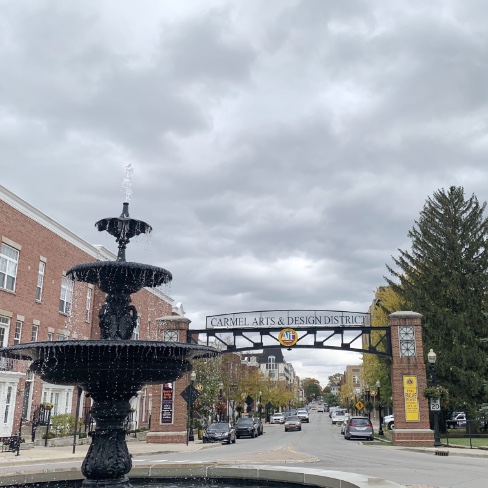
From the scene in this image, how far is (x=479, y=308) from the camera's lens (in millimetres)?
35906

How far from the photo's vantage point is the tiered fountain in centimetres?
852

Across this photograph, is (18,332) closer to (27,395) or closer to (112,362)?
(27,395)

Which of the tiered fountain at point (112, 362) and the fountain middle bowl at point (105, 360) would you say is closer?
the fountain middle bowl at point (105, 360)

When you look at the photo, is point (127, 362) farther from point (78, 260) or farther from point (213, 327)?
point (78, 260)

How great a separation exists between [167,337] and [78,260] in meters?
9.28

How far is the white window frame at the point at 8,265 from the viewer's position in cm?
2791

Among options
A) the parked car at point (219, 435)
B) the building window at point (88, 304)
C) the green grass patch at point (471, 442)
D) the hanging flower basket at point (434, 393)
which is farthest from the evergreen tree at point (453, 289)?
the building window at point (88, 304)

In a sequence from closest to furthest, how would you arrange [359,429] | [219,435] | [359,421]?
[219,435]
[359,429]
[359,421]

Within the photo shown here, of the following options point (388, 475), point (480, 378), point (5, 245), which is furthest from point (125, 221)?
point (480, 378)

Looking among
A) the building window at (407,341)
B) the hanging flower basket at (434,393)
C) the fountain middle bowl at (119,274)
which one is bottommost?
the hanging flower basket at (434,393)

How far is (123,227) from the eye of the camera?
1060cm

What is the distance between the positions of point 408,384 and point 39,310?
20.4 m

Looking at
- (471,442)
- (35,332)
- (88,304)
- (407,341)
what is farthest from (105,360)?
(88,304)

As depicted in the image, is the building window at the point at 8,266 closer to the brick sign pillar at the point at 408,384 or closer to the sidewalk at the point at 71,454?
the sidewalk at the point at 71,454
